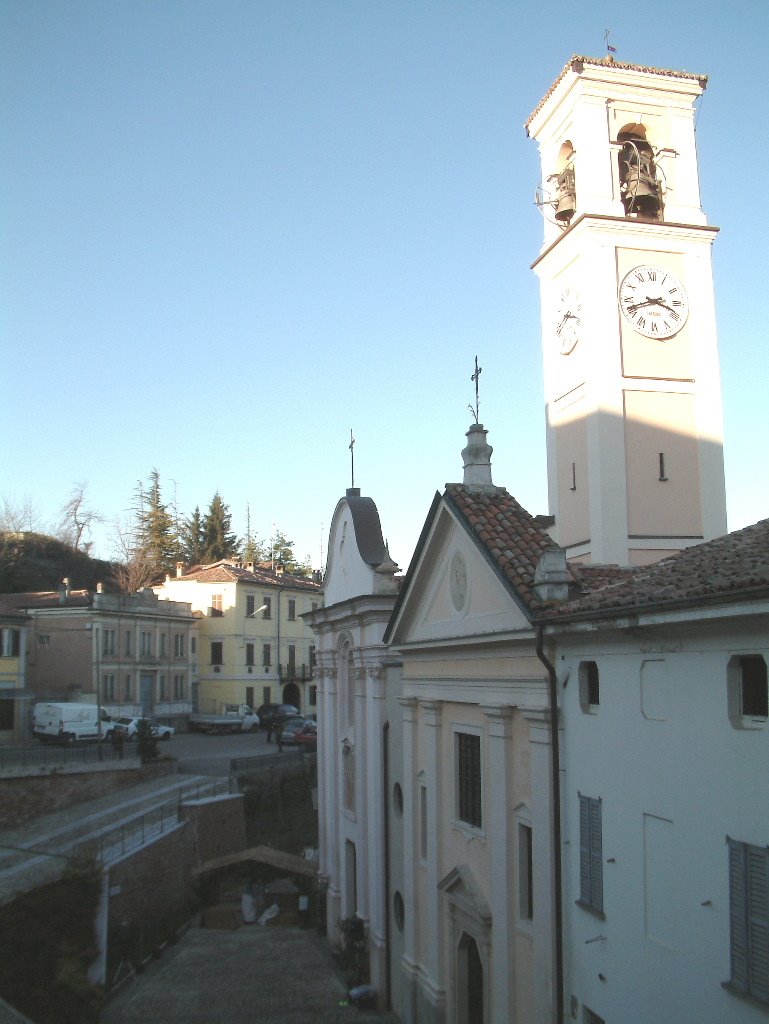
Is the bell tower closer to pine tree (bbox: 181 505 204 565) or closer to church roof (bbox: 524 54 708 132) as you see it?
church roof (bbox: 524 54 708 132)

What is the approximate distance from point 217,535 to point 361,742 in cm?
5939

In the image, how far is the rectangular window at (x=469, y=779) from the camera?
14.4 meters

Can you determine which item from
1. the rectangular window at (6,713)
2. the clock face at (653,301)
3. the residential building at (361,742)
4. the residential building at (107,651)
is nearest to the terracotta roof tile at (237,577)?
the residential building at (107,651)

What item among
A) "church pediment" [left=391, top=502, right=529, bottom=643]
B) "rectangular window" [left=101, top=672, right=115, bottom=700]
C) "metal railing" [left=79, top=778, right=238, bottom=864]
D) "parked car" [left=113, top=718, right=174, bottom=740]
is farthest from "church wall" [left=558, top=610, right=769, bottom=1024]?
"rectangular window" [left=101, top=672, right=115, bottom=700]

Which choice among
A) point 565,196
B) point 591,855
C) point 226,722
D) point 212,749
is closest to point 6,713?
point 212,749

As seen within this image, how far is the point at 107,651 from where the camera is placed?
1795 inches

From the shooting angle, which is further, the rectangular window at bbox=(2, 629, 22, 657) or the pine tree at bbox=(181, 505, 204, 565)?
the pine tree at bbox=(181, 505, 204, 565)

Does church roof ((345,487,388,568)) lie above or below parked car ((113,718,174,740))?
above

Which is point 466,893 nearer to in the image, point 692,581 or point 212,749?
point 692,581

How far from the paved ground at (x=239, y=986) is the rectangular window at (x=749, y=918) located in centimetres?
1219

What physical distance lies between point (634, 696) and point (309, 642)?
52.1m

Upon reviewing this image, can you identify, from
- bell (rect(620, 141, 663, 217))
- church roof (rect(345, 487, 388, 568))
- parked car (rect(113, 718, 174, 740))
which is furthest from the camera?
parked car (rect(113, 718, 174, 740))

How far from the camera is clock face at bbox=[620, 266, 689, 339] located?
1905 centimetres

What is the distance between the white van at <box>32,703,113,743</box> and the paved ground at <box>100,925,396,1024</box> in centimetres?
1510
